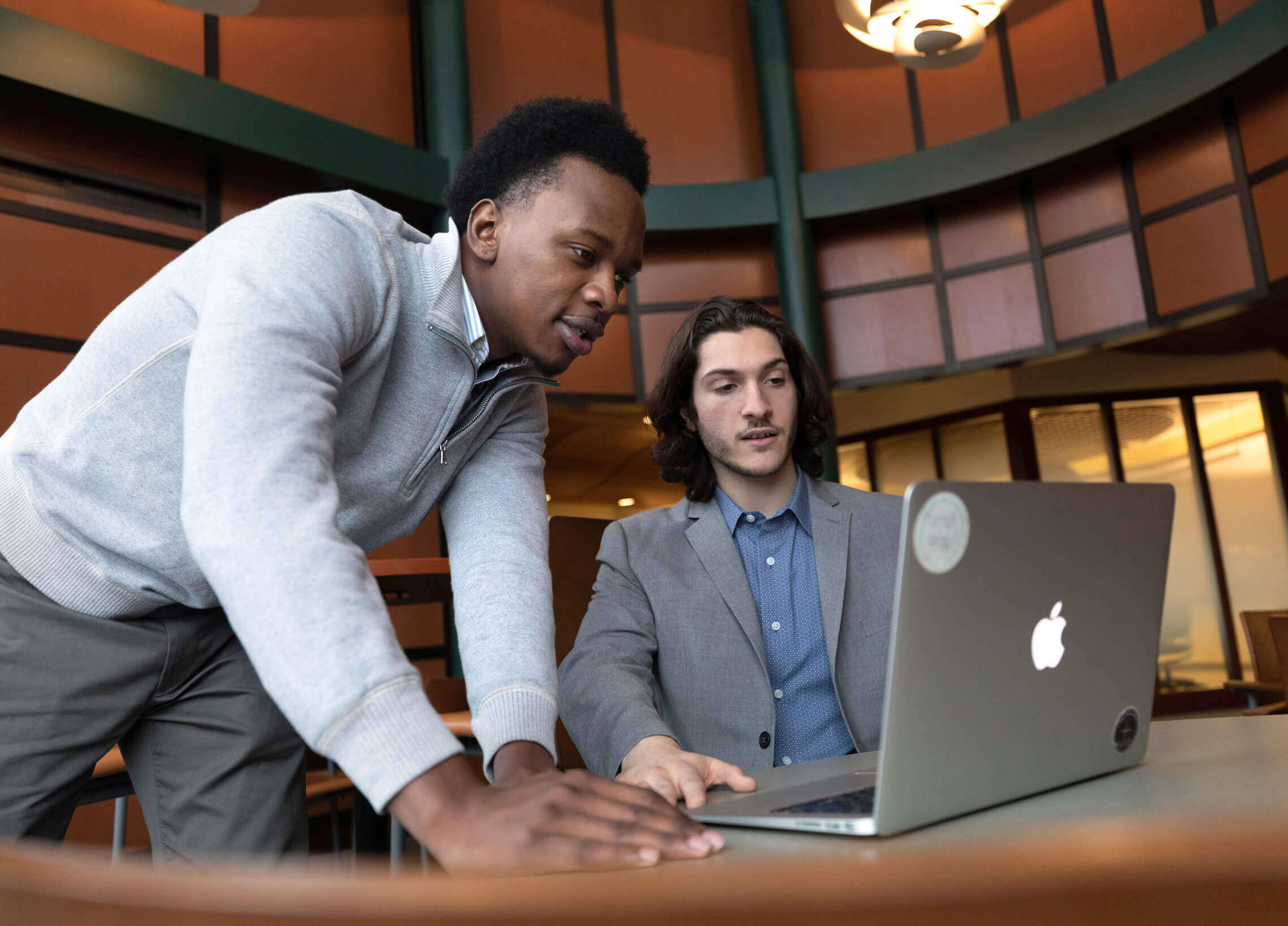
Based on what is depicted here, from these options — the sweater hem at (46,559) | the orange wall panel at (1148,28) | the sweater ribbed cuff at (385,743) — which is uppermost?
the orange wall panel at (1148,28)

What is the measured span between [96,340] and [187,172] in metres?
5.33

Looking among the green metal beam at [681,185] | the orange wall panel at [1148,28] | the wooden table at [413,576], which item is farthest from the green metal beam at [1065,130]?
the wooden table at [413,576]

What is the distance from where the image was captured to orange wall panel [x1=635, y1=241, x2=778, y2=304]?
7301mm

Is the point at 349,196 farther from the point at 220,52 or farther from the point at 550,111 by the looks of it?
the point at 220,52

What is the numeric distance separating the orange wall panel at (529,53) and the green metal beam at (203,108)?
0.89m

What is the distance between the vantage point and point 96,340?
3.46ft

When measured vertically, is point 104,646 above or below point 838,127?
below

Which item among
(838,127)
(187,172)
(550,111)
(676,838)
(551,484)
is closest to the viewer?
(676,838)

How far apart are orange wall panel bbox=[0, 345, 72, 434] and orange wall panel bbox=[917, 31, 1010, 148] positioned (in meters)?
6.11

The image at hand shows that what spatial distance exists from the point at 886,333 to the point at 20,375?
5.73m

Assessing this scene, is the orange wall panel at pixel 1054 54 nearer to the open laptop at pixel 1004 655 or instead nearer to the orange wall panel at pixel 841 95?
the orange wall panel at pixel 841 95

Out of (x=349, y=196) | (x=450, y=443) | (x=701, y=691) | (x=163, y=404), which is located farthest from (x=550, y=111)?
(x=701, y=691)

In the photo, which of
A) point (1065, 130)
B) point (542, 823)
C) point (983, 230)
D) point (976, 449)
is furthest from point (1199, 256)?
point (542, 823)

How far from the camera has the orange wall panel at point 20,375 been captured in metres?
4.71
